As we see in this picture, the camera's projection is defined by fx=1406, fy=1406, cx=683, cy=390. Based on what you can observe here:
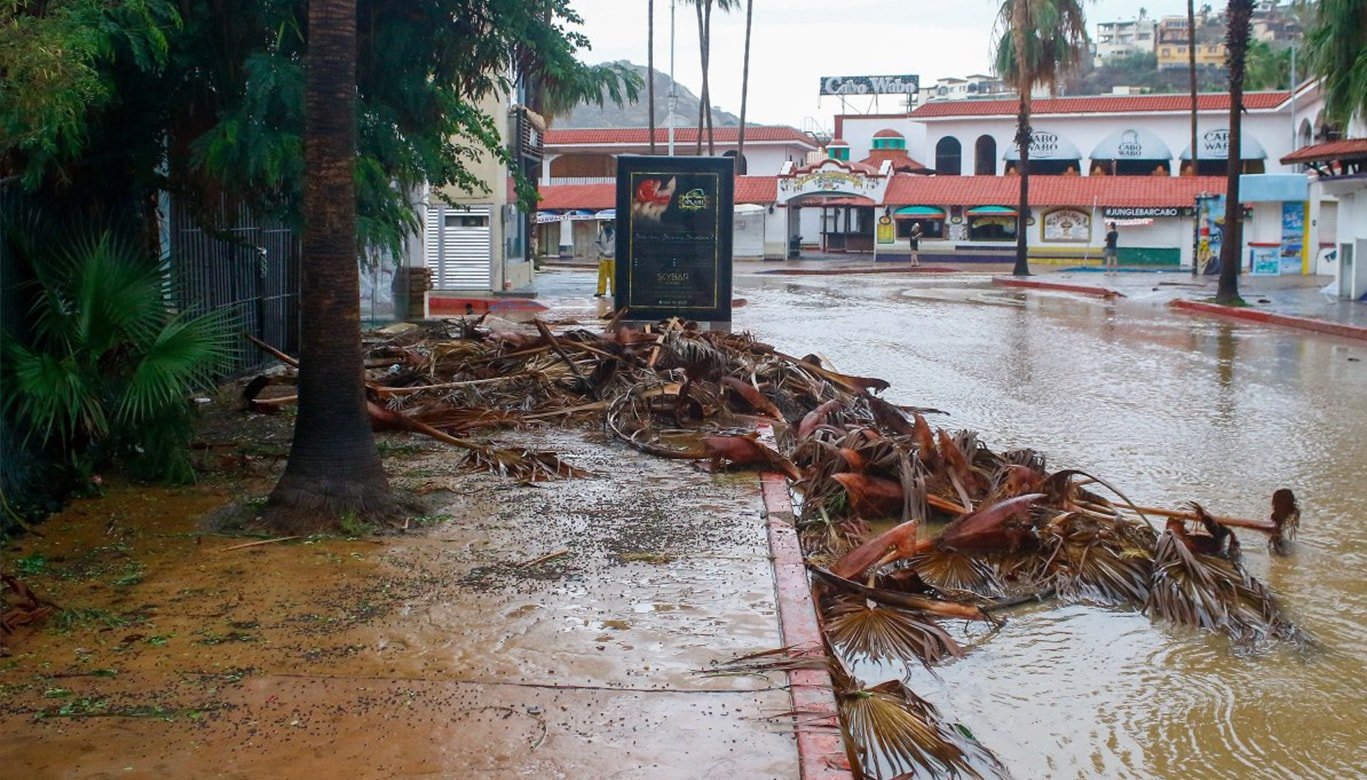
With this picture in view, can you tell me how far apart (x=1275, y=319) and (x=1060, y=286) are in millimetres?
12572

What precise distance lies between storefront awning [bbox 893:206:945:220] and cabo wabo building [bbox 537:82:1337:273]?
0.16ft

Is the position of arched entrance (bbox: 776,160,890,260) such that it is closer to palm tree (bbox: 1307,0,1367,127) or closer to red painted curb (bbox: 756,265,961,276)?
red painted curb (bbox: 756,265,961,276)

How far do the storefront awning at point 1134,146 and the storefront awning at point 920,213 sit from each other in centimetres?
1090

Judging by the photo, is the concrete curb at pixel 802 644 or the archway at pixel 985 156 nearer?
the concrete curb at pixel 802 644

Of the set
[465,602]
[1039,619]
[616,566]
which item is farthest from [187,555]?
[1039,619]

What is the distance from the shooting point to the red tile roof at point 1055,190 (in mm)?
54062

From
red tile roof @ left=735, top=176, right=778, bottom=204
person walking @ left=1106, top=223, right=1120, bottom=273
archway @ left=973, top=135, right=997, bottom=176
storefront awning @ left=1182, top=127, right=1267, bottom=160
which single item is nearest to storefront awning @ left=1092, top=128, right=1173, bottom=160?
storefront awning @ left=1182, top=127, right=1267, bottom=160

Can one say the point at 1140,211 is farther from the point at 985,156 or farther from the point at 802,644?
the point at 802,644

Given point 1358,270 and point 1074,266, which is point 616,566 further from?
point 1074,266

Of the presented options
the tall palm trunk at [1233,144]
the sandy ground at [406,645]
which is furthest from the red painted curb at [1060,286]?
the sandy ground at [406,645]

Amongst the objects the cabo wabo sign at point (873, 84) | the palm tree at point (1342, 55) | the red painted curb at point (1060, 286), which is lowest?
the red painted curb at point (1060, 286)

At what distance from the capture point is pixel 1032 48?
46.8 metres

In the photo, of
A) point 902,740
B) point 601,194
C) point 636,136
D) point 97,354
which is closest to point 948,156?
point 636,136

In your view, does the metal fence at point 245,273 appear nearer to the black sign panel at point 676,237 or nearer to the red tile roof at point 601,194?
the black sign panel at point 676,237
